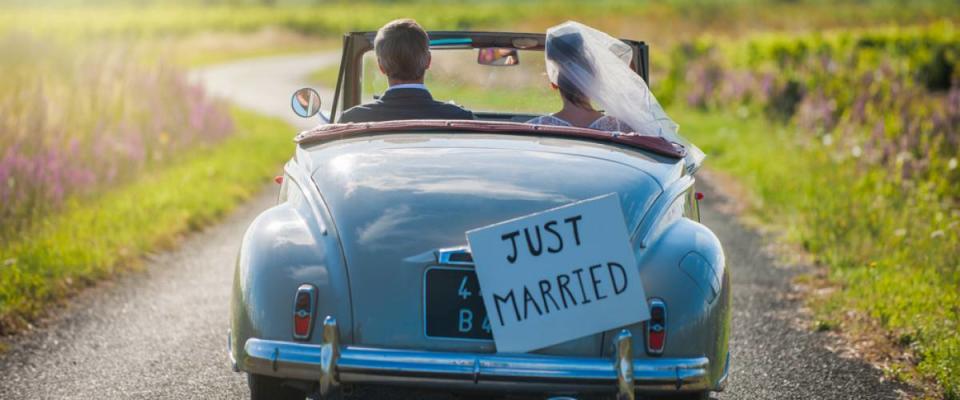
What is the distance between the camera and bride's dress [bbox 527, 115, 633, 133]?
16.0 ft

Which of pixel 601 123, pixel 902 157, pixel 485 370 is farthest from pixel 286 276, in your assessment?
pixel 902 157

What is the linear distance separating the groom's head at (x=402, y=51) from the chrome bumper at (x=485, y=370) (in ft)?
4.97

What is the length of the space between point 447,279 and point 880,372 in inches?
110

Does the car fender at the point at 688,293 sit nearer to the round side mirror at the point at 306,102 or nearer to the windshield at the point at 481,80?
the windshield at the point at 481,80

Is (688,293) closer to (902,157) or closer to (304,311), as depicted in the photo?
(304,311)

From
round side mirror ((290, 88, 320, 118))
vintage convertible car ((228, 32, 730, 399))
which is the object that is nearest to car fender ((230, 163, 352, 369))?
vintage convertible car ((228, 32, 730, 399))

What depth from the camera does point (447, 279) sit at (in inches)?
150

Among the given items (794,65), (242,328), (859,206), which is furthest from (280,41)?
(242,328)

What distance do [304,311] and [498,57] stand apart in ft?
8.45

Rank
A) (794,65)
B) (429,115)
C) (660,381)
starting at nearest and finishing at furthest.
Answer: (660,381) < (429,115) < (794,65)

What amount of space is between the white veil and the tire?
1733 millimetres

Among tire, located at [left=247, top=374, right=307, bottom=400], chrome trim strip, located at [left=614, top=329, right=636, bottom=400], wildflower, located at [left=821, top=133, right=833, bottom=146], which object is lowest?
wildflower, located at [left=821, top=133, right=833, bottom=146]

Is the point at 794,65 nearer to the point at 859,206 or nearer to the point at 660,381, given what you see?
the point at 859,206

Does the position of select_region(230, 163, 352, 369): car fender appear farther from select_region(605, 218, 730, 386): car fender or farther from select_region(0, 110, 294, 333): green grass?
select_region(0, 110, 294, 333): green grass
